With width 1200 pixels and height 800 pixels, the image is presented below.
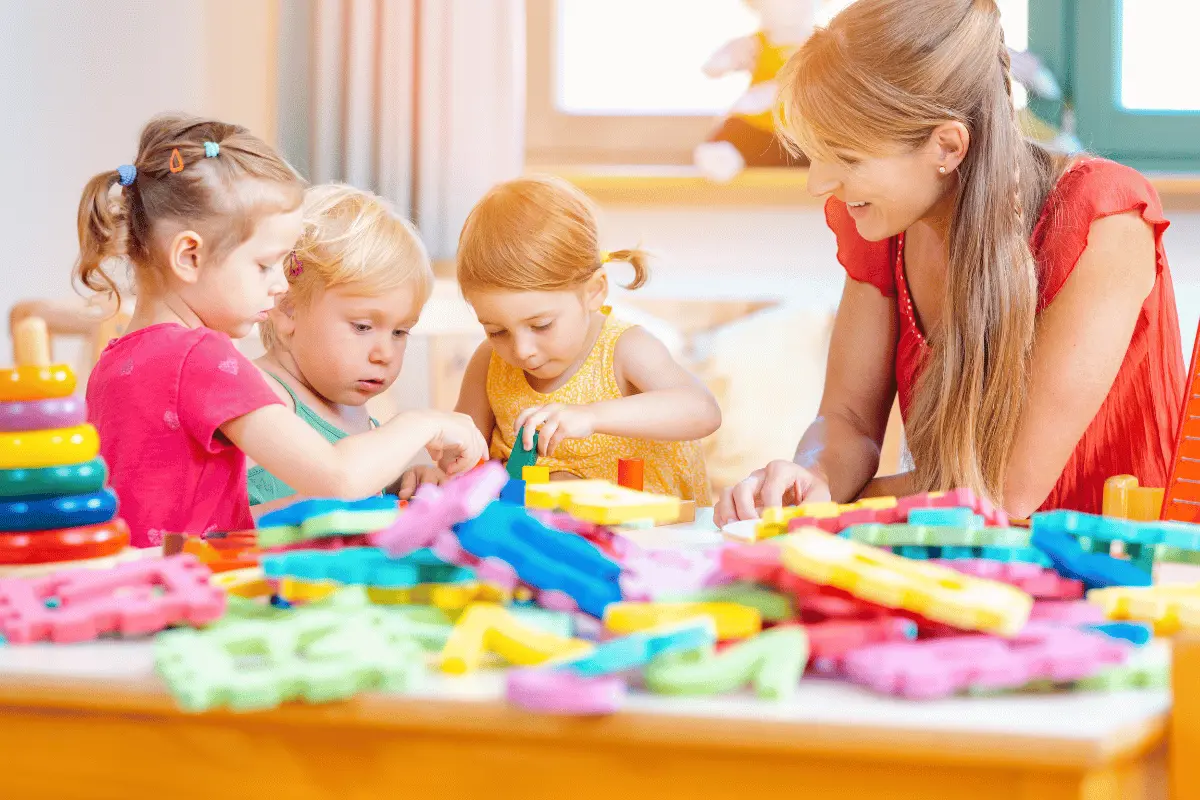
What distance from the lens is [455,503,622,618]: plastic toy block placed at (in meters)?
0.64

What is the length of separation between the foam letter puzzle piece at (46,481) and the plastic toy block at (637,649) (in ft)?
1.36

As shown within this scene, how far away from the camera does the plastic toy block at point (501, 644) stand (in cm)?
55

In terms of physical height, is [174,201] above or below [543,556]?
above

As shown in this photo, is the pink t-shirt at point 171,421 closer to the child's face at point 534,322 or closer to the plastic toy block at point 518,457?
the plastic toy block at point 518,457

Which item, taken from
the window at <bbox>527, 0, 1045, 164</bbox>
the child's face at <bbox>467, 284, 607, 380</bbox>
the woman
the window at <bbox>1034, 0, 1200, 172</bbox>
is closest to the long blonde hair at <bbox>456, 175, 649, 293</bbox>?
the child's face at <bbox>467, 284, 607, 380</bbox>

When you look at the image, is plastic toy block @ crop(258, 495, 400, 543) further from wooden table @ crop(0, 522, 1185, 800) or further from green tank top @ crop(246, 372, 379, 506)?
green tank top @ crop(246, 372, 379, 506)

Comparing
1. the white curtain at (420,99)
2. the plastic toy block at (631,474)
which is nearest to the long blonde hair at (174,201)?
the plastic toy block at (631,474)

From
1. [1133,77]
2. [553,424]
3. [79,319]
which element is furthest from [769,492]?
[1133,77]

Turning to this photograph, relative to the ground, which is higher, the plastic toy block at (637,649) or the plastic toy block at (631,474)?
the plastic toy block at (637,649)

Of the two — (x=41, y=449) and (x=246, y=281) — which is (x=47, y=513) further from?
(x=246, y=281)

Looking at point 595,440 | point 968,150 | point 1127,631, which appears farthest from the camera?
point 595,440

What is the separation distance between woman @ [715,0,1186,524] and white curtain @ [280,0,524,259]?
1571mm

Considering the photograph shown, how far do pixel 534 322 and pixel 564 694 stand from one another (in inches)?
44.6

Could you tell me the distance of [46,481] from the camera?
0.79 m
